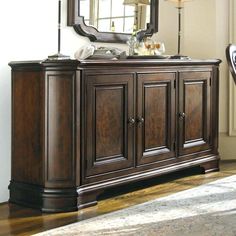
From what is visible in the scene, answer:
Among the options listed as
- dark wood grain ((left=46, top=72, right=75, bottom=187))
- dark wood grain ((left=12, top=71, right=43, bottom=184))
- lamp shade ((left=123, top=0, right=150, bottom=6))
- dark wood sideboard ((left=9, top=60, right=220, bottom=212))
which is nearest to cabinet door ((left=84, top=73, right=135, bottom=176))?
dark wood sideboard ((left=9, top=60, right=220, bottom=212))

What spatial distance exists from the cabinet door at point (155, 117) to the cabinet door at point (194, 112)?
0.40 ft

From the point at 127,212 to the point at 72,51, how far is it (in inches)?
55.2

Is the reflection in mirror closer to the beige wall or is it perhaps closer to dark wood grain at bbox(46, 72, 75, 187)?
the beige wall

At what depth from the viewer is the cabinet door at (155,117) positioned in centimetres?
392

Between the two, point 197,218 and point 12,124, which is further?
point 12,124

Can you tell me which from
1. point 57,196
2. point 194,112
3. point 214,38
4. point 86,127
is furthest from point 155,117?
point 214,38

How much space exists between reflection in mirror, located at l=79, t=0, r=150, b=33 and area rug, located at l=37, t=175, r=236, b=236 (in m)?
1.46

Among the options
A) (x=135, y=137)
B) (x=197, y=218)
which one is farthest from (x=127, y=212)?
(x=135, y=137)

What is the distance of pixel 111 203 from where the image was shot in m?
3.57

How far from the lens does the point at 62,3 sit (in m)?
4.05

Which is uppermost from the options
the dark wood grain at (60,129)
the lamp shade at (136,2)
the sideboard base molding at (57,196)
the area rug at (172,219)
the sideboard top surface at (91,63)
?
the lamp shade at (136,2)

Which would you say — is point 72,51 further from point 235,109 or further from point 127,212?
point 235,109

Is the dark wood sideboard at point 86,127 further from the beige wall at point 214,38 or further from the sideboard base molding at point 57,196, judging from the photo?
the beige wall at point 214,38

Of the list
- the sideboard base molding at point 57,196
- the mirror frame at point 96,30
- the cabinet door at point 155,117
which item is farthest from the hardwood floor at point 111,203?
the mirror frame at point 96,30
